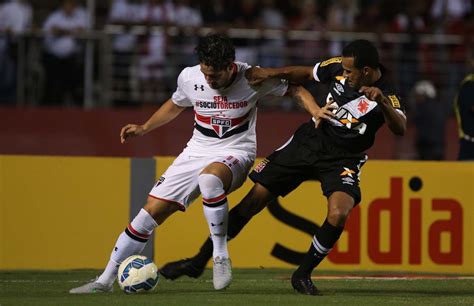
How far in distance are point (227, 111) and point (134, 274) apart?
155cm

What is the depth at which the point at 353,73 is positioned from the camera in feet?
31.3

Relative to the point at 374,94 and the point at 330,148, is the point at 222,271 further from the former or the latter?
the point at 374,94

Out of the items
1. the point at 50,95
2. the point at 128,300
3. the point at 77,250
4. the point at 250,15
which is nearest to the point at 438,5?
the point at 250,15

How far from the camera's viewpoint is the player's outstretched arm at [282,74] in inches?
392

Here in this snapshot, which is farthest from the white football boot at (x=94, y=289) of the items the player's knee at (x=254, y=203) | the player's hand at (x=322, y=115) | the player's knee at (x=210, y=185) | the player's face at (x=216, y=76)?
the player's hand at (x=322, y=115)

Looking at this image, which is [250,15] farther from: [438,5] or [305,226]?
[305,226]

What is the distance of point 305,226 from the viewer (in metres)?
12.9

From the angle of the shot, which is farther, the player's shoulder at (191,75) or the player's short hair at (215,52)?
the player's shoulder at (191,75)

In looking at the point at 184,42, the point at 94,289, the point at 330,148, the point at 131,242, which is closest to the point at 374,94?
the point at 330,148

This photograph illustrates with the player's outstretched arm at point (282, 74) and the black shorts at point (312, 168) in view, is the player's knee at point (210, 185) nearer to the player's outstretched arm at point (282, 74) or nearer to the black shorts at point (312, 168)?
the black shorts at point (312, 168)

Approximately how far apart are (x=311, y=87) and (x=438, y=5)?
373cm

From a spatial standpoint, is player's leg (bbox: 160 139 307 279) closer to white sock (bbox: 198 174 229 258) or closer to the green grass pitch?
the green grass pitch

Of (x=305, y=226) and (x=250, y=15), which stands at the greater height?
(x=250, y=15)

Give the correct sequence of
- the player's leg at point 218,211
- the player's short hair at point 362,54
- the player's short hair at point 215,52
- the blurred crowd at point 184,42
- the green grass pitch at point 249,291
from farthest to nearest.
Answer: the blurred crowd at point 184,42, the player's leg at point 218,211, the player's short hair at point 215,52, the player's short hair at point 362,54, the green grass pitch at point 249,291
